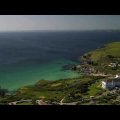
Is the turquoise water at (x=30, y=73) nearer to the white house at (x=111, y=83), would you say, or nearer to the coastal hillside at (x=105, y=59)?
the coastal hillside at (x=105, y=59)

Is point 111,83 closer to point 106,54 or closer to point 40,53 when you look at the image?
point 106,54

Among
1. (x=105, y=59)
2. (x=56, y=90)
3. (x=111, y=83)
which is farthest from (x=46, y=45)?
(x=111, y=83)

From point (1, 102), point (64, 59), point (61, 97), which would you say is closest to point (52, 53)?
point (64, 59)

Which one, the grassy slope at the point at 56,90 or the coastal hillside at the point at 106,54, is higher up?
the coastal hillside at the point at 106,54

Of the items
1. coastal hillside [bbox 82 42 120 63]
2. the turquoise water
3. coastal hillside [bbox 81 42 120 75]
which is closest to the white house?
coastal hillside [bbox 81 42 120 75]

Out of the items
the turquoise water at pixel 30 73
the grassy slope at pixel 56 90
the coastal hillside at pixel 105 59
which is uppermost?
the coastal hillside at pixel 105 59

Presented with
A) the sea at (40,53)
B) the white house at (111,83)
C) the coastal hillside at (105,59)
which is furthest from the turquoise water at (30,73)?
the white house at (111,83)
